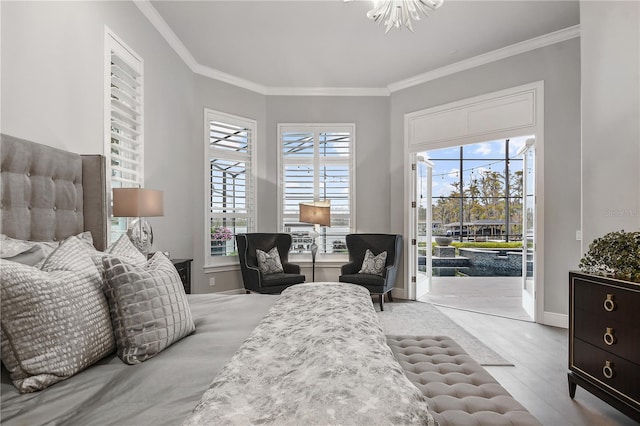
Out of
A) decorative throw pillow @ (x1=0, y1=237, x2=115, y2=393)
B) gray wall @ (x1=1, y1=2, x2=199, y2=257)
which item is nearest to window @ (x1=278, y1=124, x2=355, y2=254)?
gray wall @ (x1=1, y1=2, x2=199, y2=257)

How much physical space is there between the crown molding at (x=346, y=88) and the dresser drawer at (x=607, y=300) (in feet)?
9.52

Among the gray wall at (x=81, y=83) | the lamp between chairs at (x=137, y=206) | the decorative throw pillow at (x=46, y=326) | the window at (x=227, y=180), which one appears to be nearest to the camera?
the decorative throw pillow at (x=46, y=326)

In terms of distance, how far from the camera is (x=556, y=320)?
365 cm

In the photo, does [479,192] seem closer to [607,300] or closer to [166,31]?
[607,300]

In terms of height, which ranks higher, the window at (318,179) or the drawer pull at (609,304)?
the window at (318,179)

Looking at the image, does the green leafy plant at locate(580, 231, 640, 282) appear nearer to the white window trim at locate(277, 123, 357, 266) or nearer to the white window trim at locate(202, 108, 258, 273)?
the white window trim at locate(277, 123, 357, 266)

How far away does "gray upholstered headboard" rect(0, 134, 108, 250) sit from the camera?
1575 millimetres

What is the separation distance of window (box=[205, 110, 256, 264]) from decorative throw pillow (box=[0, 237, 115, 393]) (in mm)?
3528

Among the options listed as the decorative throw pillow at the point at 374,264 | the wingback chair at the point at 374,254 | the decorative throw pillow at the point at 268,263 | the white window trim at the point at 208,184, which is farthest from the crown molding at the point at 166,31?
the decorative throw pillow at the point at 374,264

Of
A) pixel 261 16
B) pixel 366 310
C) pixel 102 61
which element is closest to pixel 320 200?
pixel 261 16

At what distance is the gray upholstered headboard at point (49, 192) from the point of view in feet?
5.17

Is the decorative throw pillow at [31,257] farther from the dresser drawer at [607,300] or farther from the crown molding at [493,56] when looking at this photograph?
the crown molding at [493,56]

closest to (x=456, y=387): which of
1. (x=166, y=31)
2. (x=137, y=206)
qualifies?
(x=137, y=206)

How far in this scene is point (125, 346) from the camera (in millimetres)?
1203
